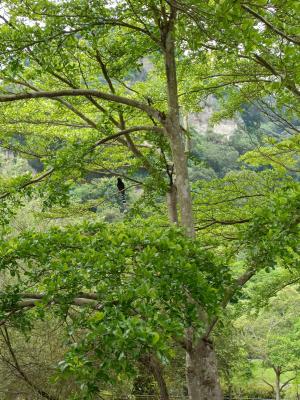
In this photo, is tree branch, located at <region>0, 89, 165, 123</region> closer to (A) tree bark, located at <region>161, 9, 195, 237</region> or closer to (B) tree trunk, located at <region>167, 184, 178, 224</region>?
(A) tree bark, located at <region>161, 9, 195, 237</region>

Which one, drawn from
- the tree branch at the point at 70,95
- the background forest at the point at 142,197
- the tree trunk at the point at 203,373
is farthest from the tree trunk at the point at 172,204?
the tree trunk at the point at 203,373

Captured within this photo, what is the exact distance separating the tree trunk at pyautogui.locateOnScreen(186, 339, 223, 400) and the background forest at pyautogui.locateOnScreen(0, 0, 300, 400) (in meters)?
0.01

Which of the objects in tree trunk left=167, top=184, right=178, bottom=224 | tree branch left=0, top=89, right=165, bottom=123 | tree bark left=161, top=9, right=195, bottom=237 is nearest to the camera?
tree branch left=0, top=89, right=165, bottom=123

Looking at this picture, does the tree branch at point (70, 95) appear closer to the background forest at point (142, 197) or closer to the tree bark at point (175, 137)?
the background forest at point (142, 197)

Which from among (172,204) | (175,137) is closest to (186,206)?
(175,137)

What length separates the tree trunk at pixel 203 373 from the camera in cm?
499

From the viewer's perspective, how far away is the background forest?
9.96 feet

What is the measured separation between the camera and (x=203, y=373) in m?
5.02

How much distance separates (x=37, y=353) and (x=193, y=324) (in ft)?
29.3

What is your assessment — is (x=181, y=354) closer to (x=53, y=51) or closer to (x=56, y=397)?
(x=56, y=397)

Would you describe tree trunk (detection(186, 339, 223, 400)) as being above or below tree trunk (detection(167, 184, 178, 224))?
below

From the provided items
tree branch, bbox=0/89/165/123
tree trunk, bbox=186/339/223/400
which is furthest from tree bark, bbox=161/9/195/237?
tree trunk, bbox=186/339/223/400

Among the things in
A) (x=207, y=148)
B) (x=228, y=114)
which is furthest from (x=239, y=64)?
(x=207, y=148)

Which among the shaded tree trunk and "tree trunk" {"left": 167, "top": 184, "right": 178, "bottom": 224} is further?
"tree trunk" {"left": 167, "top": 184, "right": 178, "bottom": 224}
